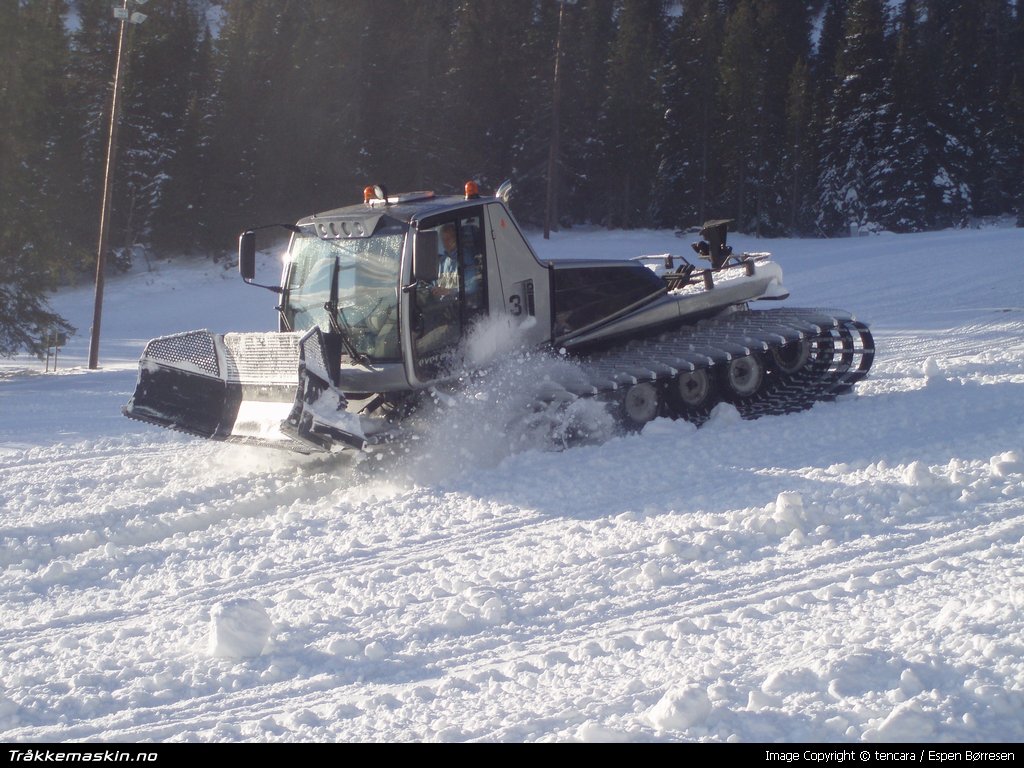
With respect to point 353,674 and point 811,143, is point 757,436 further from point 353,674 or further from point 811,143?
point 811,143

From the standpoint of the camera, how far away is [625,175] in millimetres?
43750

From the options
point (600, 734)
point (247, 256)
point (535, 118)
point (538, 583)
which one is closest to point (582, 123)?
point (535, 118)

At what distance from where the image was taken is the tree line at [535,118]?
123 feet

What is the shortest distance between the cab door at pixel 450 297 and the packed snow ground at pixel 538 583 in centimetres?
58

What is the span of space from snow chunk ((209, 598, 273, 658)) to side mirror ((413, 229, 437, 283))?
3.62 m

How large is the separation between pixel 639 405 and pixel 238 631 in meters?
5.23

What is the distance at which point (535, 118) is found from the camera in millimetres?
41875

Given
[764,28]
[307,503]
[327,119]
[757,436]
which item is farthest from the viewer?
[764,28]

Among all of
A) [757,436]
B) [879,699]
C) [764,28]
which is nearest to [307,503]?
[757,436]

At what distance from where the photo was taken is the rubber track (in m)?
9.15

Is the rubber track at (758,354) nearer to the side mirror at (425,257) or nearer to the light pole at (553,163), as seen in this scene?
the side mirror at (425,257)

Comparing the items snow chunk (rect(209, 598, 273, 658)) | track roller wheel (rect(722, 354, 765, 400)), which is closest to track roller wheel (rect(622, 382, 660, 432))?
track roller wheel (rect(722, 354, 765, 400))

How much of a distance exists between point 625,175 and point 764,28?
35.2 feet

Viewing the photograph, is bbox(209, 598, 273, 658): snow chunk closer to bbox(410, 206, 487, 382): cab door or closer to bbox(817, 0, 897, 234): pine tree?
bbox(410, 206, 487, 382): cab door
